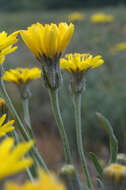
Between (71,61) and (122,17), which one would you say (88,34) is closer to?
(71,61)

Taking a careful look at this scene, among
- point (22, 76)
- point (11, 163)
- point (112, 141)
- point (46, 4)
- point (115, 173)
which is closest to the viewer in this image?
point (11, 163)

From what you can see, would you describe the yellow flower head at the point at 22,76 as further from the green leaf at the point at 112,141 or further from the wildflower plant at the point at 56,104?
the green leaf at the point at 112,141

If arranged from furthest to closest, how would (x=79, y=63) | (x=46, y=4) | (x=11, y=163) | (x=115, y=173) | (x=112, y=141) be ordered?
1. (x=46, y=4)
2. (x=79, y=63)
3. (x=112, y=141)
4. (x=115, y=173)
5. (x=11, y=163)

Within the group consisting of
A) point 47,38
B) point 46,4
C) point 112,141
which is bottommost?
point 46,4

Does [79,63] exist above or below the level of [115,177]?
above

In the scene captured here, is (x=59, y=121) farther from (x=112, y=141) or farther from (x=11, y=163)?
(x=11, y=163)

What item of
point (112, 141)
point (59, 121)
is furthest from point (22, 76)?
point (112, 141)

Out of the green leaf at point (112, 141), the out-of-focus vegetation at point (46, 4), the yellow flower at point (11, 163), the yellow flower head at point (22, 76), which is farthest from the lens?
the out-of-focus vegetation at point (46, 4)

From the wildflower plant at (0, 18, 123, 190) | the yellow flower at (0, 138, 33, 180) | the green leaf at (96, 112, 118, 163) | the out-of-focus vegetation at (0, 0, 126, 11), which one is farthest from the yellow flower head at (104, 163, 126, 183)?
the out-of-focus vegetation at (0, 0, 126, 11)

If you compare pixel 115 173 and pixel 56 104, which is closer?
pixel 115 173

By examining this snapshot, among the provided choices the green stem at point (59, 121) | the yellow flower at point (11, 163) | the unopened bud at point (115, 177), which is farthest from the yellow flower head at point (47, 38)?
the yellow flower at point (11, 163)
